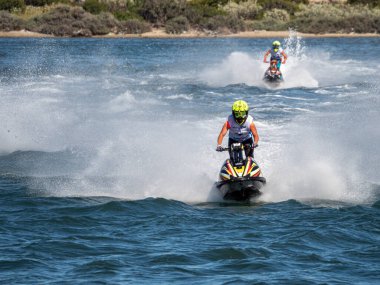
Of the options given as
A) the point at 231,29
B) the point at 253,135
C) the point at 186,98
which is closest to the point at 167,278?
the point at 253,135

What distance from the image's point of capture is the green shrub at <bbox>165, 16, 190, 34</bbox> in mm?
73250

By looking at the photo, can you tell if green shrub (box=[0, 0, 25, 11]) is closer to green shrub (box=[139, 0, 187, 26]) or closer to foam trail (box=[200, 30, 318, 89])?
green shrub (box=[139, 0, 187, 26])

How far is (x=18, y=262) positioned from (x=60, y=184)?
5473 mm

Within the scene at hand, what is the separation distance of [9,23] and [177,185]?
186ft

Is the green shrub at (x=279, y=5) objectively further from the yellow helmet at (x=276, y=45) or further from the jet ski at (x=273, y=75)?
the yellow helmet at (x=276, y=45)

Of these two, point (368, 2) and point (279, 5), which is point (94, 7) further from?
point (368, 2)

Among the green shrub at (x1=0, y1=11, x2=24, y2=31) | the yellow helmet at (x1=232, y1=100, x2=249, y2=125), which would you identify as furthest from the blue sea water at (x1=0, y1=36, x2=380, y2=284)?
the green shrub at (x1=0, y1=11, x2=24, y2=31)

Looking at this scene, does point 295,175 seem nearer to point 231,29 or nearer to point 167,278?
point 167,278

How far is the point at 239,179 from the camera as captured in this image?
45.9 ft

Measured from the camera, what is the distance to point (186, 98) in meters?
28.8

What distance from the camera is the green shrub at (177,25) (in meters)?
73.2

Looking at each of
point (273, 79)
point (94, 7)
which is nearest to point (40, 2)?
point (94, 7)

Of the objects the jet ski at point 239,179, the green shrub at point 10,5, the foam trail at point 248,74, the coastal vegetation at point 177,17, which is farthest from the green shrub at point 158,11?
the jet ski at point 239,179

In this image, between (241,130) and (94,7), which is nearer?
(241,130)
